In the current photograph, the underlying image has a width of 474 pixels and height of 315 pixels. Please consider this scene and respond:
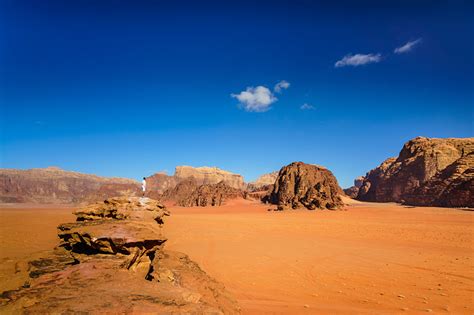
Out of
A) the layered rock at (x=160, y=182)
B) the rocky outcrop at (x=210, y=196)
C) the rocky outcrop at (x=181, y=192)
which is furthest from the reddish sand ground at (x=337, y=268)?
the layered rock at (x=160, y=182)

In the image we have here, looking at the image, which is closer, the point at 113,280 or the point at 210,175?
the point at 113,280

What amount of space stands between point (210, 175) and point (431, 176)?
88360 mm

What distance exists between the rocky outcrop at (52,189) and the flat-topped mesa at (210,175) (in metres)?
34.6

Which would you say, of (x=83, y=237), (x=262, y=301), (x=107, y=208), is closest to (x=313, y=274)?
(x=262, y=301)

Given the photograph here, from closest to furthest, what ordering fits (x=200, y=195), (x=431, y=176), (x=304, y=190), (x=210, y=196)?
(x=304, y=190) < (x=210, y=196) < (x=431, y=176) < (x=200, y=195)

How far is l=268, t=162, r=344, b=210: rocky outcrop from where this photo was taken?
33000mm

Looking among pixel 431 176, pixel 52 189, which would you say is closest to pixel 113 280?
pixel 431 176

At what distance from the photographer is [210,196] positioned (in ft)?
150

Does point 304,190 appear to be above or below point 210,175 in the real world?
below

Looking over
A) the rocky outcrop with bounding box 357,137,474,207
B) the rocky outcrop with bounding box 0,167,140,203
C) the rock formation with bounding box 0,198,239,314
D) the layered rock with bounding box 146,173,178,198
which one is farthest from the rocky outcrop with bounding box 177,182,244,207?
the layered rock with bounding box 146,173,178,198

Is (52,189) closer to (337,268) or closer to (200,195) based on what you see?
(200,195)

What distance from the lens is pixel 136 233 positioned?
5625mm

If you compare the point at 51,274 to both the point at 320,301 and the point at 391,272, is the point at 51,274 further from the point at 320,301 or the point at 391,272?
the point at 391,272

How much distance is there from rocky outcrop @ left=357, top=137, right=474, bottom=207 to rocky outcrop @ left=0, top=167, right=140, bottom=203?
159 feet
